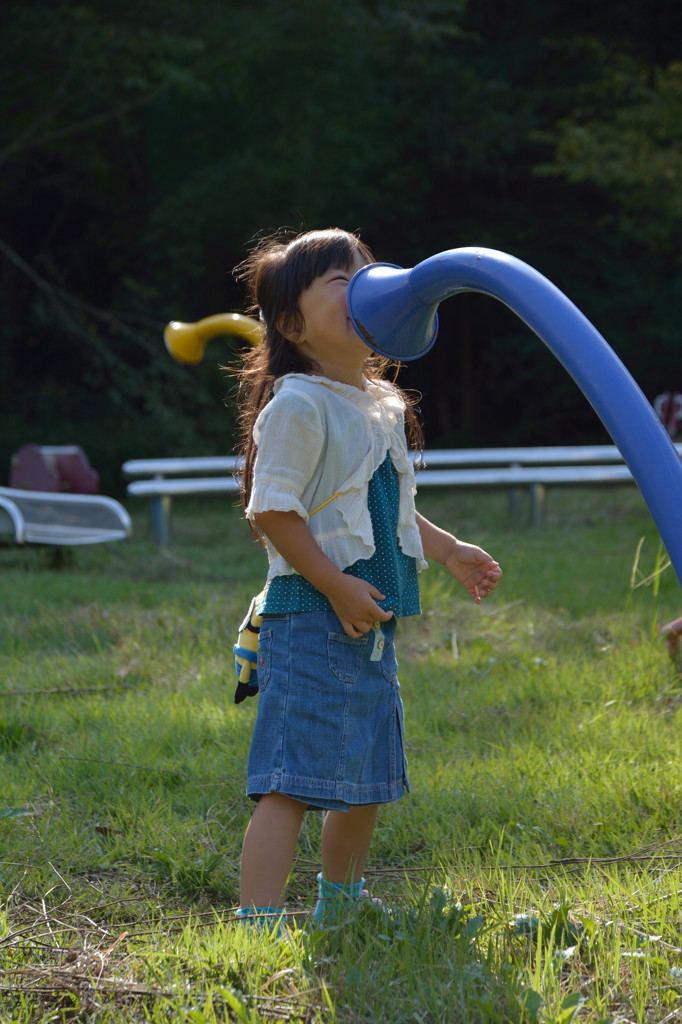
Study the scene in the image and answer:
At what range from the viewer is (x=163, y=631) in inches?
155

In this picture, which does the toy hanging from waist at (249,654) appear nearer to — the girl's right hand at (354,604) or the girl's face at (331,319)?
the girl's right hand at (354,604)

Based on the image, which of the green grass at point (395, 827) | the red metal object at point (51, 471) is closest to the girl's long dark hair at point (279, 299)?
A: the green grass at point (395, 827)

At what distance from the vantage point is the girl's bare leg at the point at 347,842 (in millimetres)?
1880

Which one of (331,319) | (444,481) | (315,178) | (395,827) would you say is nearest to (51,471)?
(444,481)

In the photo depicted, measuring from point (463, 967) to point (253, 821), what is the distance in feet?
1.38

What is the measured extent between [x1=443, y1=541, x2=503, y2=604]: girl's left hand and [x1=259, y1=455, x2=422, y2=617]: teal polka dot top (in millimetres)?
101

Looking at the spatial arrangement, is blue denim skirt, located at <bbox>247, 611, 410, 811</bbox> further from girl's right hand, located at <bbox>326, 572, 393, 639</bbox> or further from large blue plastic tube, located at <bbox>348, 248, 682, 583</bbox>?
large blue plastic tube, located at <bbox>348, 248, 682, 583</bbox>

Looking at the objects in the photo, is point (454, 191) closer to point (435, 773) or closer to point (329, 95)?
point (329, 95)

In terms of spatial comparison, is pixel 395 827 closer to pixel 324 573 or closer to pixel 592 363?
pixel 324 573

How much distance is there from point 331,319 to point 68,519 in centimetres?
474

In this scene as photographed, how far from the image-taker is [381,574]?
184 cm

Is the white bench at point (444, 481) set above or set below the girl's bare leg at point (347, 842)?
above

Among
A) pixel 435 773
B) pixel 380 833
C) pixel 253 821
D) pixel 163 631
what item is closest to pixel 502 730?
pixel 435 773

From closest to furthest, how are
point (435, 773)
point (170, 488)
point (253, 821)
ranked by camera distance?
point (253, 821) → point (435, 773) → point (170, 488)
